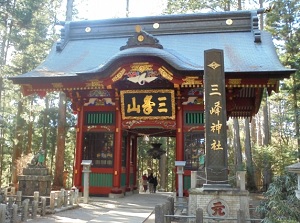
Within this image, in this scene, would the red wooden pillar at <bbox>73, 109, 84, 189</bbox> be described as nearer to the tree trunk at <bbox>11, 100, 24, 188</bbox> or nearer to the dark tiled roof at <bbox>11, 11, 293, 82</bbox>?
the dark tiled roof at <bbox>11, 11, 293, 82</bbox>

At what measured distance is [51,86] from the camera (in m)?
12.4

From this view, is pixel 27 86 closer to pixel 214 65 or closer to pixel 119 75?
pixel 119 75

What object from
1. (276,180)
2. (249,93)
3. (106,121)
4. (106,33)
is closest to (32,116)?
(106,33)

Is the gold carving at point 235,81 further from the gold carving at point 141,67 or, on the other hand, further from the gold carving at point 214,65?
the gold carving at point 214,65

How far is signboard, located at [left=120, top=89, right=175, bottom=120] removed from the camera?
12.3m

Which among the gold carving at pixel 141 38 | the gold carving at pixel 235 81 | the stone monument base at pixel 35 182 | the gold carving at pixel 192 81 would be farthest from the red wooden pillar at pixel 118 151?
the gold carving at pixel 235 81

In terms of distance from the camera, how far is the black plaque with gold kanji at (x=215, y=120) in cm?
753

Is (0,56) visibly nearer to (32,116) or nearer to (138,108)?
(32,116)

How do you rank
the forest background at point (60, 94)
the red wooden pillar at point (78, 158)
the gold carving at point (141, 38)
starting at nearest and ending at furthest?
the gold carving at point (141, 38) → the red wooden pillar at point (78, 158) → the forest background at point (60, 94)

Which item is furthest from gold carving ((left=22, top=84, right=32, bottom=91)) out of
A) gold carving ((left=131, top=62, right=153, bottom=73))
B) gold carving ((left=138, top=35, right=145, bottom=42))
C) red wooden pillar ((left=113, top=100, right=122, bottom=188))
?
gold carving ((left=138, top=35, right=145, bottom=42))

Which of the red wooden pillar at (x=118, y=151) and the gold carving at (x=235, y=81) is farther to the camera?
the red wooden pillar at (x=118, y=151)

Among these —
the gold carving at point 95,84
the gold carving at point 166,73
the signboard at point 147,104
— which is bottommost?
the signboard at point 147,104

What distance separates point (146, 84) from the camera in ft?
41.1

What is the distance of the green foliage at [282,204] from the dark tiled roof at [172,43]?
4.56 m
